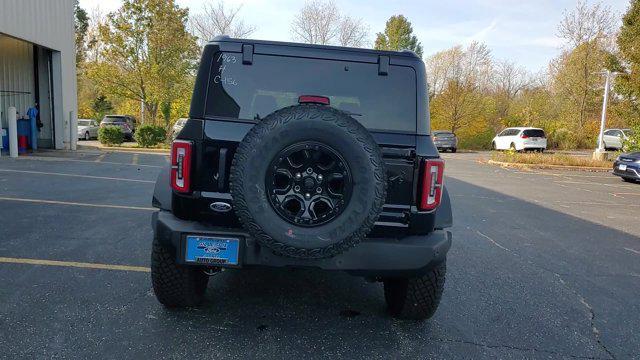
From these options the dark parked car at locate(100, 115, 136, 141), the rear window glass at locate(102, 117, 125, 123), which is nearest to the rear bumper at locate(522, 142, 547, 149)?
the dark parked car at locate(100, 115, 136, 141)

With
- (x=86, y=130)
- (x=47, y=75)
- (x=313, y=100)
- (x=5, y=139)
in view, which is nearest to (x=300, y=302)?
(x=313, y=100)

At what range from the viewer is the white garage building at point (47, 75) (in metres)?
15.2

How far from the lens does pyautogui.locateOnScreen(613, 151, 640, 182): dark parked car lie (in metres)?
13.8

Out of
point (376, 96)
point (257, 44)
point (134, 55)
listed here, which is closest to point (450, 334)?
point (376, 96)

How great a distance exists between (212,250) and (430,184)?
57.6 inches

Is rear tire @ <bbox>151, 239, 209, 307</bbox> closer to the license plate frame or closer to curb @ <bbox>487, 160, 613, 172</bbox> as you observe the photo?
the license plate frame

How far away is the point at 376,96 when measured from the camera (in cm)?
312

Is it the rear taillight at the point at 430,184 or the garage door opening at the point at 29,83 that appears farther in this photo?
the garage door opening at the point at 29,83

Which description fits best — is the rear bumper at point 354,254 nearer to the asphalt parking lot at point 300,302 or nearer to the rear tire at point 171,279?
the rear tire at point 171,279

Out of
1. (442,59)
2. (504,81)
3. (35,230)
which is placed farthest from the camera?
(504,81)

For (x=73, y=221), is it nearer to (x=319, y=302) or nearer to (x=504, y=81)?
(x=319, y=302)

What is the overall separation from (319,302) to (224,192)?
1.39m

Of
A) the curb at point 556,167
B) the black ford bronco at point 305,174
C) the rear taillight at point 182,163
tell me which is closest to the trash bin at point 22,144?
the black ford bronco at point 305,174

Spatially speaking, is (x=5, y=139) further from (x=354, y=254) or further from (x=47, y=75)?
(x=354, y=254)
